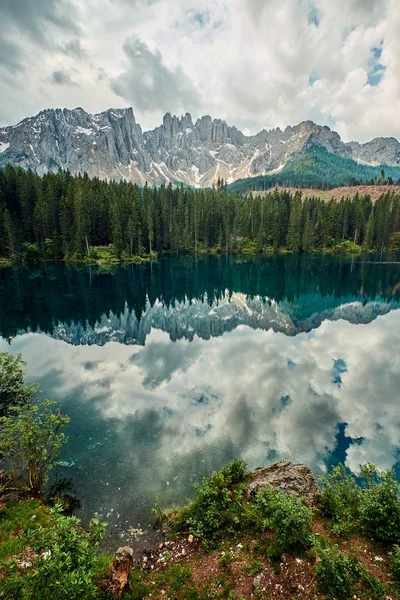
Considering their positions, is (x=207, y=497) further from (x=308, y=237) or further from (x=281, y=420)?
(x=308, y=237)

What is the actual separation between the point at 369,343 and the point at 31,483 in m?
31.8

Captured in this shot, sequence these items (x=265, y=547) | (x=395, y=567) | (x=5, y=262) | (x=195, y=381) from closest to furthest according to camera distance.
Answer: (x=395, y=567), (x=265, y=547), (x=195, y=381), (x=5, y=262)

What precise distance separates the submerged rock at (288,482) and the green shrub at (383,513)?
1949 millimetres

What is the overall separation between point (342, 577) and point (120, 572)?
16.7 feet

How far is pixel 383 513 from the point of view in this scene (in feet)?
25.1

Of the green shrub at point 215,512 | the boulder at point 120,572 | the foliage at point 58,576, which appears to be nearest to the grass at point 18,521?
the foliage at point 58,576

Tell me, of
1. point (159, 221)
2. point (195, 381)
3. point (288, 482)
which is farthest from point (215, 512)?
point (159, 221)

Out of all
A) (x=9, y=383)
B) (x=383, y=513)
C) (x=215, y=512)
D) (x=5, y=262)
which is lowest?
(x=215, y=512)

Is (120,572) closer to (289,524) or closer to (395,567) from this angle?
(289,524)

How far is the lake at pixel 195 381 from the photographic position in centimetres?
1347

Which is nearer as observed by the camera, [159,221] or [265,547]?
[265,547]

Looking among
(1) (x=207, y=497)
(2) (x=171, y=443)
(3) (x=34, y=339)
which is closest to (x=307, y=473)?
(1) (x=207, y=497)

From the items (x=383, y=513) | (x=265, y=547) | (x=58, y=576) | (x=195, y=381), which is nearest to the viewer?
(x=58, y=576)

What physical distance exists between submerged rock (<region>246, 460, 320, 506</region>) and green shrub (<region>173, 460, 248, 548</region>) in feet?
2.02
